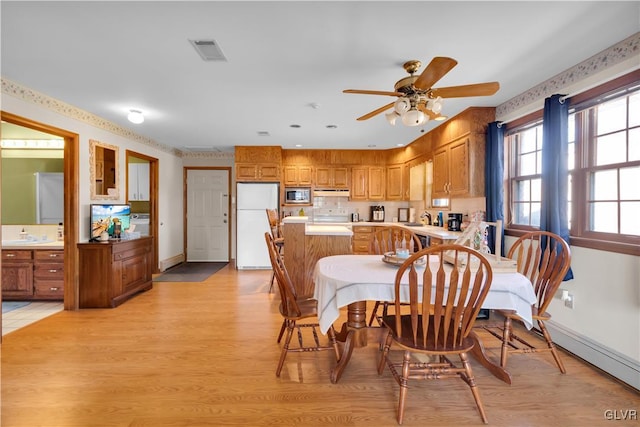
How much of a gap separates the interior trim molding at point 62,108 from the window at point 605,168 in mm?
5014

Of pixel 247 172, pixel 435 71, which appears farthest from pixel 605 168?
pixel 247 172

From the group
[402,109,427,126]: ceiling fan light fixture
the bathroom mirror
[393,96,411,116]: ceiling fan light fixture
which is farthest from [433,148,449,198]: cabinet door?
the bathroom mirror

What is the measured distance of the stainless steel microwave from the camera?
5879 millimetres

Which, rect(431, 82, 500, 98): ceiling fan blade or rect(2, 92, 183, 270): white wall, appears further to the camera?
rect(2, 92, 183, 270): white wall

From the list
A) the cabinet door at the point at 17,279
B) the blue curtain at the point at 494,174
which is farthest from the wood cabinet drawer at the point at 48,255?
the blue curtain at the point at 494,174

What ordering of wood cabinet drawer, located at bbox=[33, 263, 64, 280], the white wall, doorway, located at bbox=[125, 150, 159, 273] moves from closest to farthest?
1. the white wall
2. wood cabinet drawer, located at bbox=[33, 263, 64, 280]
3. doorway, located at bbox=[125, 150, 159, 273]

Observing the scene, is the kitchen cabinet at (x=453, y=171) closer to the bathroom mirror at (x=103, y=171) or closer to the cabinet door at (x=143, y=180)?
the bathroom mirror at (x=103, y=171)

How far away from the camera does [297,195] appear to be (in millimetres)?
5879

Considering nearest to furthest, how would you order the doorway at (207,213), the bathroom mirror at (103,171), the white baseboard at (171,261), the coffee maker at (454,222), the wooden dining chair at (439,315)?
1. the wooden dining chair at (439,315)
2. the bathroom mirror at (103,171)
3. the coffee maker at (454,222)
4. the white baseboard at (171,261)
5. the doorway at (207,213)

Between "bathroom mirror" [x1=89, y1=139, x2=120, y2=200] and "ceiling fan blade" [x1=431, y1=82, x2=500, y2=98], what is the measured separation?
4.10 meters

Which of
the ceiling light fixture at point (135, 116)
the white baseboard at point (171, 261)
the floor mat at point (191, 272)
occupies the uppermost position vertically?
the ceiling light fixture at point (135, 116)

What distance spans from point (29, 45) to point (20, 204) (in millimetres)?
3216

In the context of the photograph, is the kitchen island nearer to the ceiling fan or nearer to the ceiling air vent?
the ceiling fan

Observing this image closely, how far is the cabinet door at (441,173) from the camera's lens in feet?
13.4
